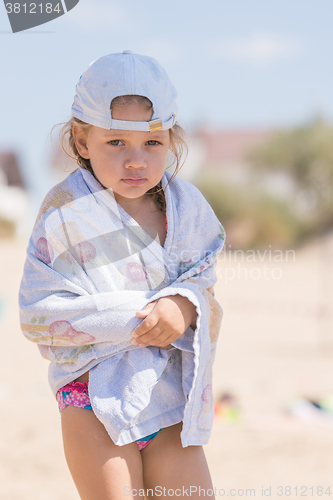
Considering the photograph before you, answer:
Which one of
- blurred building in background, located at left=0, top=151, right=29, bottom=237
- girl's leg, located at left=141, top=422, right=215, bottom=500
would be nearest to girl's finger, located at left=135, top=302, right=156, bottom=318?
girl's leg, located at left=141, top=422, right=215, bottom=500

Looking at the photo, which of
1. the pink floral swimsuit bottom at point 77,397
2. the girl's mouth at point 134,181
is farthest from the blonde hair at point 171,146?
the pink floral swimsuit bottom at point 77,397

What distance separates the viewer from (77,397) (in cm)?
167

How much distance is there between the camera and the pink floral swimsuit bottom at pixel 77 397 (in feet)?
5.45

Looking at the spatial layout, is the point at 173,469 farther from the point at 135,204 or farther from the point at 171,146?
the point at 171,146

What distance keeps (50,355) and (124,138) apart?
73cm

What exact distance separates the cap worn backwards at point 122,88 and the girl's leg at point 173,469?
1.00m

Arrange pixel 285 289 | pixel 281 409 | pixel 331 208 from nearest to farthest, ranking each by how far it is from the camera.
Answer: pixel 281 409, pixel 285 289, pixel 331 208

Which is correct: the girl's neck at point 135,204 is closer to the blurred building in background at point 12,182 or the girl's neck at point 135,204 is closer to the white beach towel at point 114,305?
the white beach towel at point 114,305

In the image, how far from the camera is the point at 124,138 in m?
1.64

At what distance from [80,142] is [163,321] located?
2.18 feet

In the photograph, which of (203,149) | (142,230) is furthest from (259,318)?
(203,149)

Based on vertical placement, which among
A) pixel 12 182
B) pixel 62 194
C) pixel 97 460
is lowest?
pixel 12 182

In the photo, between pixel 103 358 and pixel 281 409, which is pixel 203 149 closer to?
pixel 281 409

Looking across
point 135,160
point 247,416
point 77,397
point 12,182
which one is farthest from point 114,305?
point 12,182
